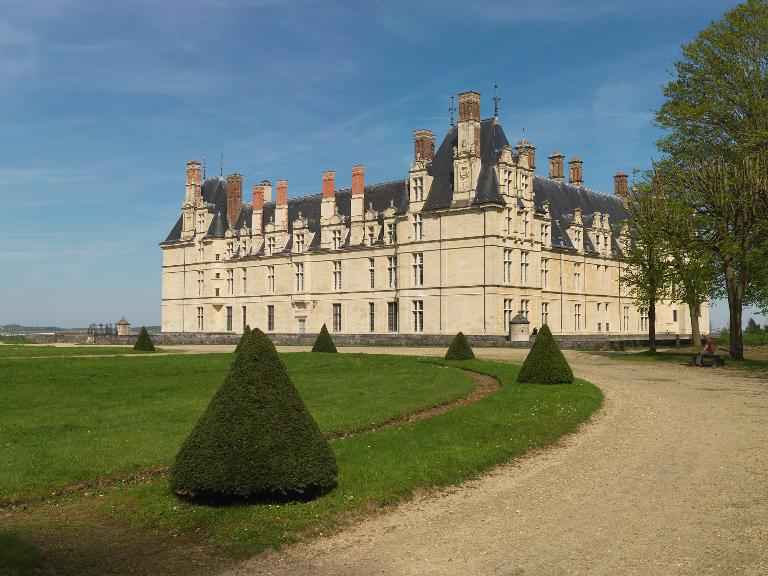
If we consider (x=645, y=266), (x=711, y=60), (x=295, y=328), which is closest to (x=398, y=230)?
(x=295, y=328)

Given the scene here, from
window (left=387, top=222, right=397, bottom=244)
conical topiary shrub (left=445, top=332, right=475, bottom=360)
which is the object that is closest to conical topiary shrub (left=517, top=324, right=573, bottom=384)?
conical topiary shrub (left=445, top=332, right=475, bottom=360)

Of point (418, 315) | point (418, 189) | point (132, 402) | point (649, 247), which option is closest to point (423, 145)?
point (418, 189)

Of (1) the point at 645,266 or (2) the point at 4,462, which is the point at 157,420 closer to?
(2) the point at 4,462

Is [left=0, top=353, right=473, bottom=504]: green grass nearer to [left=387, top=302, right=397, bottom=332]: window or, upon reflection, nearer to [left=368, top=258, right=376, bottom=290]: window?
[left=387, top=302, right=397, bottom=332]: window

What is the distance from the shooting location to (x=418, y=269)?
48.7 metres

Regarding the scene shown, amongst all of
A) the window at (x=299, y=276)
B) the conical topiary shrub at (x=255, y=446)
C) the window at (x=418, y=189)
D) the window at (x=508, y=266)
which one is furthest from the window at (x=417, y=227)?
the conical topiary shrub at (x=255, y=446)

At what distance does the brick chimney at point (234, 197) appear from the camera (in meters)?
64.0

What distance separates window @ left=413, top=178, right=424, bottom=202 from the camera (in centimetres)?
4862

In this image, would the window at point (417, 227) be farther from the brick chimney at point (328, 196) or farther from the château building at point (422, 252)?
the brick chimney at point (328, 196)

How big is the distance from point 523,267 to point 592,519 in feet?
129

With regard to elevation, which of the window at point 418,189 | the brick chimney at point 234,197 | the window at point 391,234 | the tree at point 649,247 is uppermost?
the brick chimney at point 234,197

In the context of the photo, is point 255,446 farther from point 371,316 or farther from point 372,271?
point 372,271

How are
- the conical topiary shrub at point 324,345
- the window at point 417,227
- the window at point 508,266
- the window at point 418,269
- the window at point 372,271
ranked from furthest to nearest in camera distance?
the window at point 372,271 < the window at point 417,227 < the window at point 418,269 < the window at point 508,266 < the conical topiary shrub at point 324,345

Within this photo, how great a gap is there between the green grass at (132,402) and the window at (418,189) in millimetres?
21663
